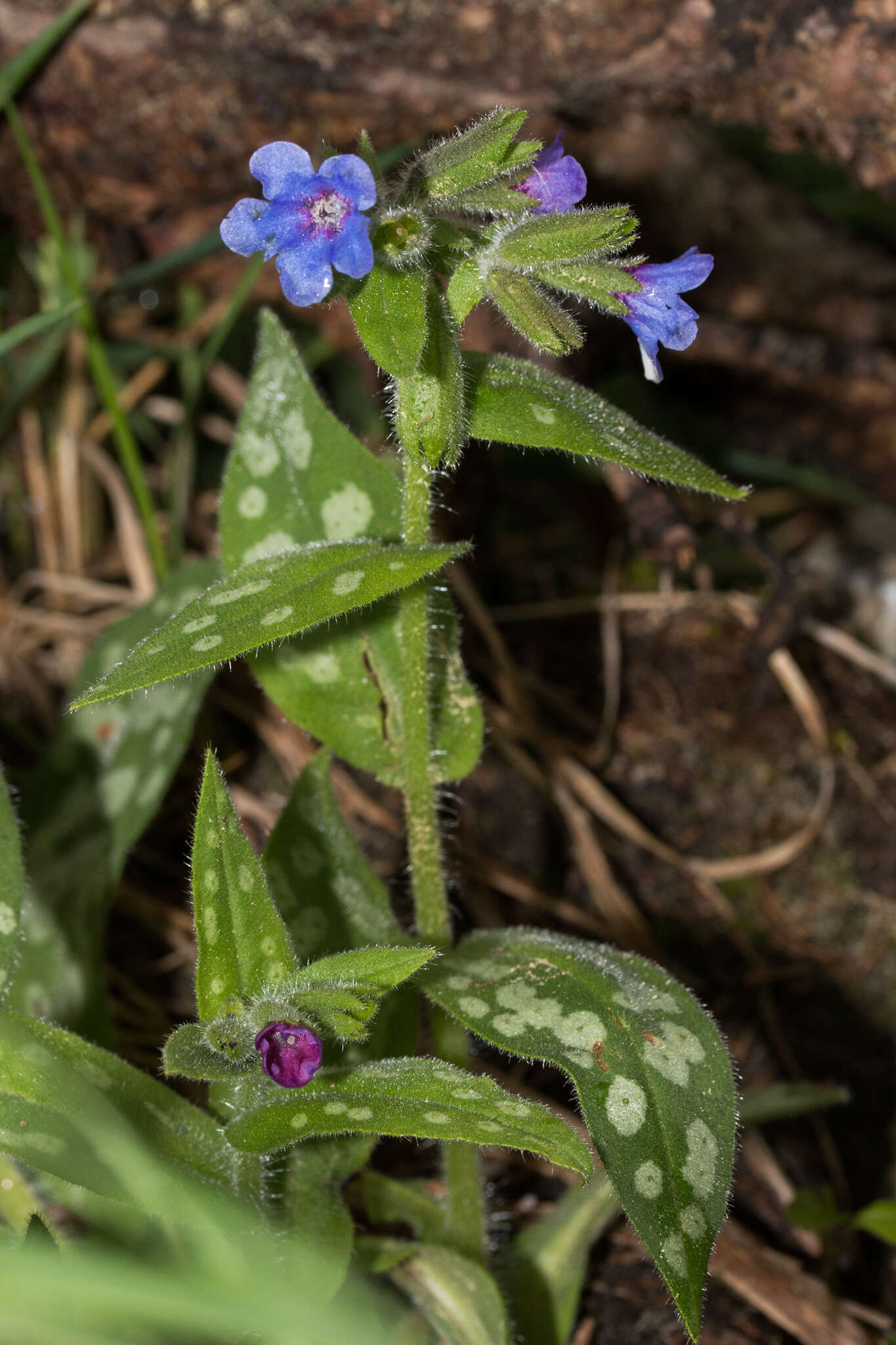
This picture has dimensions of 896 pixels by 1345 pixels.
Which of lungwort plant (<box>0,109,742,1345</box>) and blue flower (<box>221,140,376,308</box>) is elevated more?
blue flower (<box>221,140,376,308</box>)

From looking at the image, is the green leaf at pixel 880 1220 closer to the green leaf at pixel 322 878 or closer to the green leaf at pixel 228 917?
the green leaf at pixel 322 878

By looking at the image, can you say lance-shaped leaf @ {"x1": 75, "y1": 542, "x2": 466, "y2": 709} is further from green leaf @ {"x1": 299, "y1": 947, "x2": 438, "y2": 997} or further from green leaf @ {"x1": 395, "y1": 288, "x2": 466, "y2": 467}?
green leaf @ {"x1": 299, "y1": 947, "x2": 438, "y2": 997}

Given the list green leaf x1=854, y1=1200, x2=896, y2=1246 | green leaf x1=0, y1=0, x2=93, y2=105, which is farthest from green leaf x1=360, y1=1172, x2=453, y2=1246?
green leaf x1=0, y1=0, x2=93, y2=105

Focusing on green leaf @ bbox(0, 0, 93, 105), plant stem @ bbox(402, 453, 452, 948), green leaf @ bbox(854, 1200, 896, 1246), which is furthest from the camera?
green leaf @ bbox(0, 0, 93, 105)

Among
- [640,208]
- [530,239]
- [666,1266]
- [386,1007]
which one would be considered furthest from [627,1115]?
[640,208]

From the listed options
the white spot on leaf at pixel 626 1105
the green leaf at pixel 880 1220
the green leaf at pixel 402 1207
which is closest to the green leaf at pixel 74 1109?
the green leaf at pixel 402 1207

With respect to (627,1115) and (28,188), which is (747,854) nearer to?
(627,1115)

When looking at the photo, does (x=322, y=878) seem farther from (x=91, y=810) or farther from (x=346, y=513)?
(x=91, y=810)

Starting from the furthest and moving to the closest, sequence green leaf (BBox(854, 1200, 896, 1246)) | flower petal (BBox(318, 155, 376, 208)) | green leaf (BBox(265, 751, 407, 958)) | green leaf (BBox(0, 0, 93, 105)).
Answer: green leaf (BBox(0, 0, 93, 105)), green leaf (BBox(854, 1200, 896, 1246)), green leaf (BBox(265, 751, 407, 958)), flower petal (BBox(318, 155, 376, 208))
